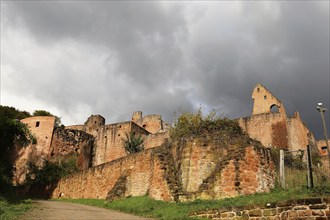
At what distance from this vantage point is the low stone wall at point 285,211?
31.1 ft

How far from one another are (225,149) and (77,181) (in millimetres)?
12385

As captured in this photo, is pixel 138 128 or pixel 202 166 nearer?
pixel 202 166

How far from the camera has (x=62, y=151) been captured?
115ft

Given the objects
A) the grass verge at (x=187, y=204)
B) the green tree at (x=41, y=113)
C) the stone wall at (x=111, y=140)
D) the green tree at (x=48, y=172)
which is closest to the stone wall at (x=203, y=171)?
the grass verge at (x=187, y=204)

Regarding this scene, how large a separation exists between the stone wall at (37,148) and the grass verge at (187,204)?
18.2 meters

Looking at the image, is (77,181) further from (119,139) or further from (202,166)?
(119,139)

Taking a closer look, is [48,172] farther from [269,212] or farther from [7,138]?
[269,212]

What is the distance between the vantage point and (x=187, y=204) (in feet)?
43.2

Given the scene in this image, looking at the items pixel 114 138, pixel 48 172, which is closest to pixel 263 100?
pixel 114 138

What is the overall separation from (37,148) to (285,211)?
29089 millimetres

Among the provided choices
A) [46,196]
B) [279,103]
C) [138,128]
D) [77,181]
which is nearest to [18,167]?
[46,196]

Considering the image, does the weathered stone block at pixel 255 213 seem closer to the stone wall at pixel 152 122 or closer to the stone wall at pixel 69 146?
the stone wall at pixel 69 146

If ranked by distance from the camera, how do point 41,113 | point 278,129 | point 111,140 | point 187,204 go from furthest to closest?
point 41,113, point 111,140, point 278,129, point 187,204

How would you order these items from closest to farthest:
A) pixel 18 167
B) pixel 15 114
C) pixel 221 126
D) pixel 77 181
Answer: pixel 221 126
pixel 77 181
pixel 18 167
pixel 15 114
